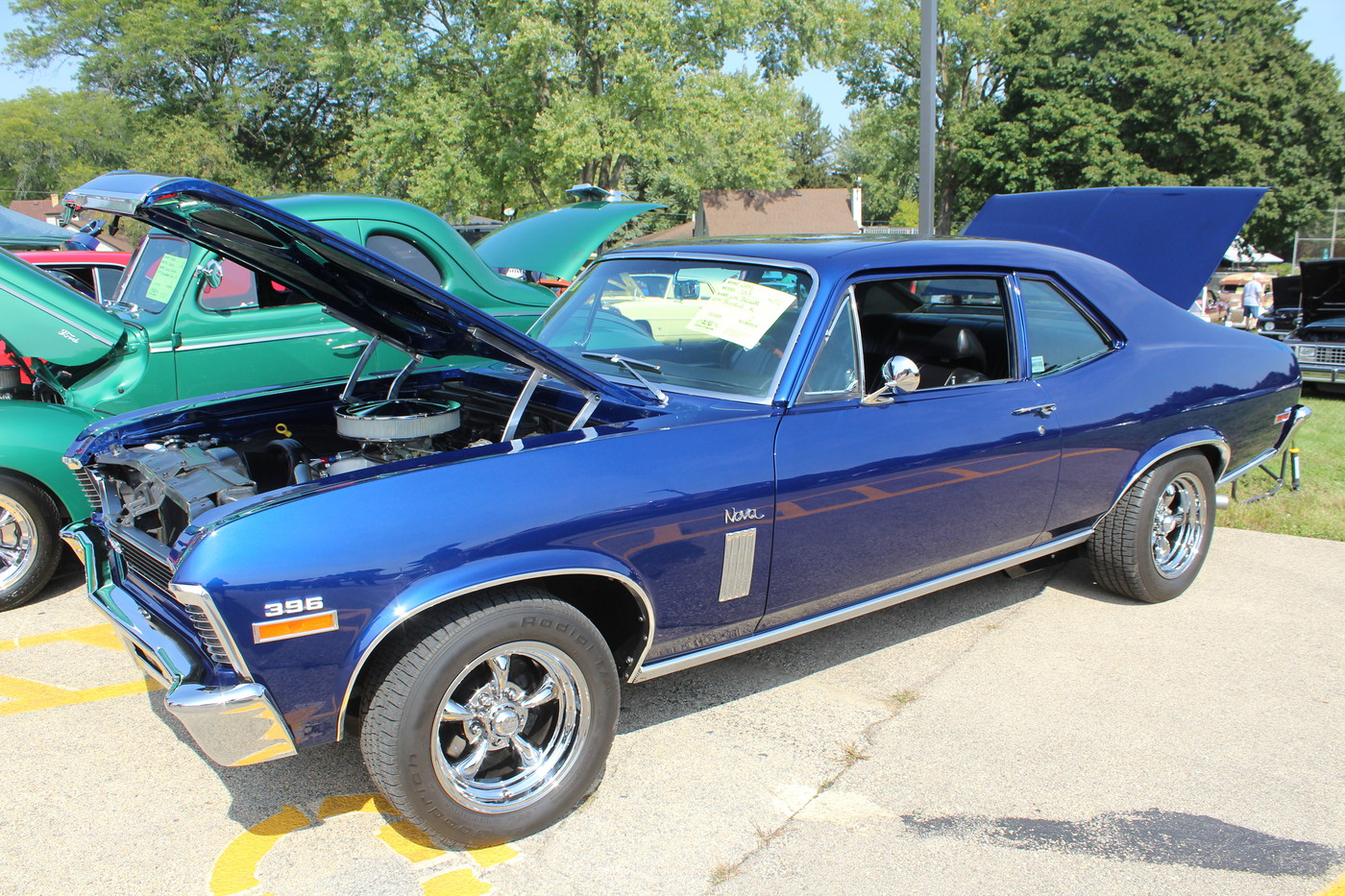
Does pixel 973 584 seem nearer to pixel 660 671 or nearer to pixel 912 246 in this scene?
pixel 912 246

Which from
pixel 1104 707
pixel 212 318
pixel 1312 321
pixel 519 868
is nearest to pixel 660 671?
pixel 519 868

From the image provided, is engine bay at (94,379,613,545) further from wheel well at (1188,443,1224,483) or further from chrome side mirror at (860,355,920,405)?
wheel well at (1188,443,1224,483)

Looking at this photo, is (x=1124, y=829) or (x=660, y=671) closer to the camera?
(x=1124, y=829)

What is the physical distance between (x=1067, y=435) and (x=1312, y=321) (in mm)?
9482

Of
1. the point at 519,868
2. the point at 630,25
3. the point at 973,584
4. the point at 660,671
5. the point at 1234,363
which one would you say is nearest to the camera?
the point at 519,868

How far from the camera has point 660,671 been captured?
9.64 ft

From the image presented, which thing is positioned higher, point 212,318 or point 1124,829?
point 212,318

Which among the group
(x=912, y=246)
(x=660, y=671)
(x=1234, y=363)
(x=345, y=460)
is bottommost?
(x=660, y=671)

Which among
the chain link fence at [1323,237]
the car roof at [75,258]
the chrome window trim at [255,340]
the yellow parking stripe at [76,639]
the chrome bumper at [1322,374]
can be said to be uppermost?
the chain link fence at [1323,237]

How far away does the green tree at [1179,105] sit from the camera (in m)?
32.4

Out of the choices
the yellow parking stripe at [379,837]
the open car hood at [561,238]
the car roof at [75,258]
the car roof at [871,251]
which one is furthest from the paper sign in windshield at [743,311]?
the car roof at [75,258]

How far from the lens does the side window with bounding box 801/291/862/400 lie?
3182 mm

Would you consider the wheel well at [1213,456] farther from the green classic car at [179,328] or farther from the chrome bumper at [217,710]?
the chrome bumper at [217,710]

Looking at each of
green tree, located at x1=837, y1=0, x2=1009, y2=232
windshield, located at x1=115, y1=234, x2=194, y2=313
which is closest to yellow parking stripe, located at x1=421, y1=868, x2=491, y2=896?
windshield, located at x1=115, y1=234, x2=194, y2=313
